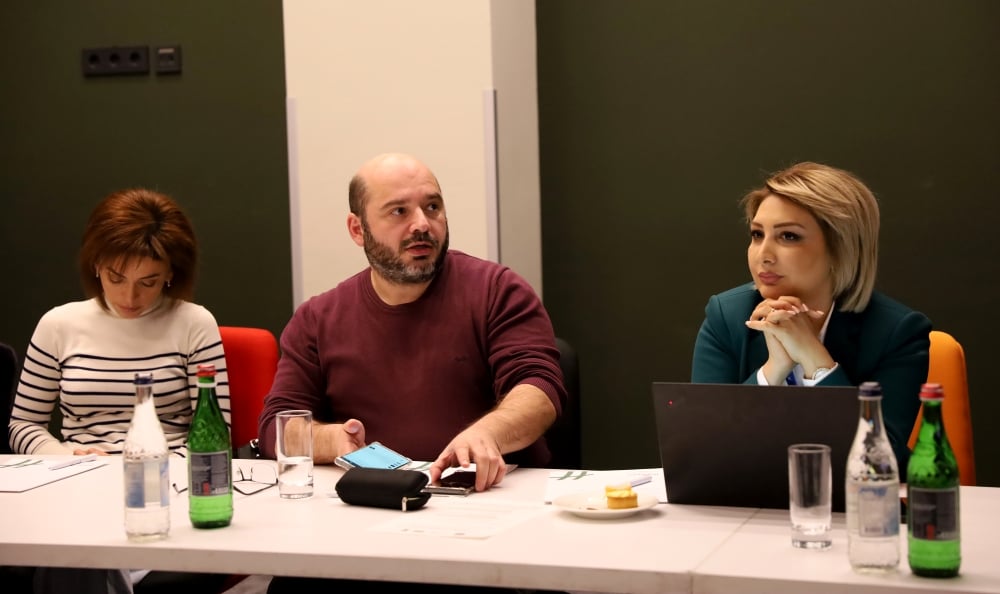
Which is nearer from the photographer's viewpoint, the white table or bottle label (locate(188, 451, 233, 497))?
the white table

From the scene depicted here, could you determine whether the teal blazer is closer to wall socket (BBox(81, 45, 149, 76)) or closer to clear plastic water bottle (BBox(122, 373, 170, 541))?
clear plastic water bottle (BBox(122, 373, 170, 541))

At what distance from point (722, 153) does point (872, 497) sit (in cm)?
240

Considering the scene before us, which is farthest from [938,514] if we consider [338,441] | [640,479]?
[338,441]

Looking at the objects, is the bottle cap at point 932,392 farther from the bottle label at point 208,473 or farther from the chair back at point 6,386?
the chair back at point 6,386

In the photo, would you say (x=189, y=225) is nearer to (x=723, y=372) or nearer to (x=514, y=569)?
(x=723, y=372)

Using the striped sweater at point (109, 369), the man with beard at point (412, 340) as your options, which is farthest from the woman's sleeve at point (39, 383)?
the man with beard at point (412, 340)

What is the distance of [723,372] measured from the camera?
2.39 metres

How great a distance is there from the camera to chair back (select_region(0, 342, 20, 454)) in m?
→ 2.87

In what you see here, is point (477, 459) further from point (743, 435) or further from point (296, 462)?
point (743, 435)

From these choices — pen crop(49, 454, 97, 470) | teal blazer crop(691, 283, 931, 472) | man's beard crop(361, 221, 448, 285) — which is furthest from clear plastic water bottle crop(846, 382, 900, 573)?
pen crop(49, 454, 97, 470)

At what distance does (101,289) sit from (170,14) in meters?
1.57

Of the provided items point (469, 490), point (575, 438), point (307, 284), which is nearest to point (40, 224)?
point (307, 284)

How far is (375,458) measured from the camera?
7.30ft

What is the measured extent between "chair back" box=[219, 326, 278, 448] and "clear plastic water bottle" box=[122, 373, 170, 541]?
1.18 m
